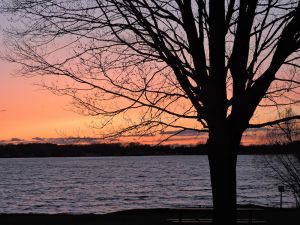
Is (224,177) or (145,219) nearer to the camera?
(224,177)

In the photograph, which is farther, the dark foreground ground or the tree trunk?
the dark foreground ground

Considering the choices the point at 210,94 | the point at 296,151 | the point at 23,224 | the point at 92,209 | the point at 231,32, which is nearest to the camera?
the point at 210,94

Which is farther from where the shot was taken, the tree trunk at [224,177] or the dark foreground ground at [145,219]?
the dark foreground ground at [145,219]

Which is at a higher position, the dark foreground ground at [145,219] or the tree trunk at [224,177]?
Result: the tree trunk at [224,177]

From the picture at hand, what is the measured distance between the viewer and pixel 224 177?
759cm

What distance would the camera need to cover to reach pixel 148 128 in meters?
8.49

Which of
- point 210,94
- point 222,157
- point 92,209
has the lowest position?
point 92,209

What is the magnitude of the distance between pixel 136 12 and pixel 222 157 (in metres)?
2.33

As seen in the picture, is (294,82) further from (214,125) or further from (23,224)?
(23,224)

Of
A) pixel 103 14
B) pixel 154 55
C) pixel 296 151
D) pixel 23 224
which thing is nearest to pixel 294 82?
pixel 154 55

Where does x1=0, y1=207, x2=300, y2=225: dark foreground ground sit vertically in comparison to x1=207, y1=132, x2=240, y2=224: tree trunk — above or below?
below

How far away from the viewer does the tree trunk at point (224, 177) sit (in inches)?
296

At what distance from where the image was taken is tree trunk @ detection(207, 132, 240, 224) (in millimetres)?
7523

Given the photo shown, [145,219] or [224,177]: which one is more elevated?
[224,177]
